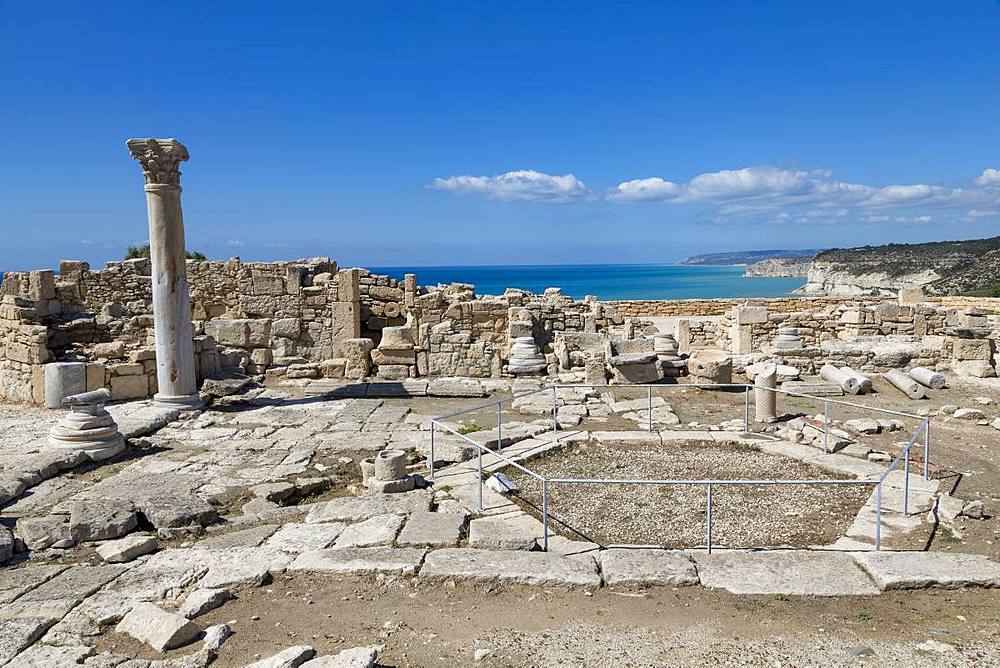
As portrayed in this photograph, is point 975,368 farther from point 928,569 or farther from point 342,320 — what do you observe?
point 342,320

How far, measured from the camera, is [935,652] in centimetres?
420

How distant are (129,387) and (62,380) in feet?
3.43

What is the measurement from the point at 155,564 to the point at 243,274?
12173mm

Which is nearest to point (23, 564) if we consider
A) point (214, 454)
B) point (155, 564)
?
point (155, 564)

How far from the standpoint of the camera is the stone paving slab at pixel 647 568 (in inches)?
204

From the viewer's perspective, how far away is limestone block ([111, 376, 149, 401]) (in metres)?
12.3

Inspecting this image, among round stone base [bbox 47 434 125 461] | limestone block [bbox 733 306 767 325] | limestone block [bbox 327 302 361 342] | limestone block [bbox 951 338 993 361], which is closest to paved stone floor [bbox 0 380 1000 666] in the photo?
round stone base [bbox 47 434 125 461]

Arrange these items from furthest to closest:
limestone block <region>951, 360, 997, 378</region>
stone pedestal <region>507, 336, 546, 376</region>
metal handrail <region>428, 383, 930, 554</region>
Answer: stone pedestal <region>507, 336, 546, 376</region>, limestone block <region>951, 360, 997, 378</region>, metal handrail <region>428, 383, 930, 554</region>

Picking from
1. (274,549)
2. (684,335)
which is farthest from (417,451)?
(684,335)

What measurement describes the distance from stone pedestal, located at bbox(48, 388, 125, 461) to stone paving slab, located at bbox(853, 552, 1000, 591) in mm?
8741

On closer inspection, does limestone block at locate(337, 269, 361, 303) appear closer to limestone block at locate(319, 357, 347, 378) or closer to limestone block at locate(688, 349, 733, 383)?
limestone block at locate(319, 357, 347, 378)

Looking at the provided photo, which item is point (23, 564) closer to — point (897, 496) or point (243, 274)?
point (897, 496)

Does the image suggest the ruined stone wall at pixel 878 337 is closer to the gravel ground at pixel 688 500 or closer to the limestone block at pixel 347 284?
the gravel ground at pixel 688 500

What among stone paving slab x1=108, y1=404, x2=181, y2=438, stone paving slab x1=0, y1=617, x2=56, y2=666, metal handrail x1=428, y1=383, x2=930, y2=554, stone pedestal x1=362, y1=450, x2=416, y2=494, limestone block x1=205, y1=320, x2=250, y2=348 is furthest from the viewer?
limestone block x1=205, y1=320, x2=250, y2=348
